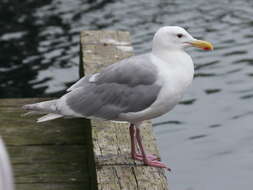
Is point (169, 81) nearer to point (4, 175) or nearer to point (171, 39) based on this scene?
point (171, 39)

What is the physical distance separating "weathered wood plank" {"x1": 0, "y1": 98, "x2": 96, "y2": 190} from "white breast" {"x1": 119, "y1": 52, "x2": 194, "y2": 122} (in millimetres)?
500

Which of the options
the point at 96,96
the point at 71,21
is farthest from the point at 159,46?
the point at 71,21

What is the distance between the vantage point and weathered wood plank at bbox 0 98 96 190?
3921mm

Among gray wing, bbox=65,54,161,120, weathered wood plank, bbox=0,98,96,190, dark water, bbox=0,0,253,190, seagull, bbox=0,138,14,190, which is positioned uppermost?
seagull, bbox=0,138,14,190

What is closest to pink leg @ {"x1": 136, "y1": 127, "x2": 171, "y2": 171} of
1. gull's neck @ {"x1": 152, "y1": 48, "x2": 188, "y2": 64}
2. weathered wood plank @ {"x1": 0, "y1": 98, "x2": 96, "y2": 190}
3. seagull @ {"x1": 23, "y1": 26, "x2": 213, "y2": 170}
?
seagull @ {"x1": 23, "y1": 26, "x2": 213, "y2": 170}

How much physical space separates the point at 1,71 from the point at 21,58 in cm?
42

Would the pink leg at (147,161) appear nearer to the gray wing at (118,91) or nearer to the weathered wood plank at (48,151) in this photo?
the gray wing at (118,91)

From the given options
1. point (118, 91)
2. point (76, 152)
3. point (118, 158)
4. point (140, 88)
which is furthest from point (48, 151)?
point (140, 88)

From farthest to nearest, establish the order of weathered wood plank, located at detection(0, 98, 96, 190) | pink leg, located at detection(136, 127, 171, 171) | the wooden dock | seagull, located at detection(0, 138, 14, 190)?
weathered wood plank, located at detection(0, 98, 96, 190) → pink leg, located at detection(136, 127, 171, 171) → the wooden dock → seagull, located at detection(0, 138, 14, 190)

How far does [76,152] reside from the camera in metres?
4.30

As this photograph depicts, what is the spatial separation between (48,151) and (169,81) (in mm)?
1173

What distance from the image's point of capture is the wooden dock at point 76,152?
138 inches

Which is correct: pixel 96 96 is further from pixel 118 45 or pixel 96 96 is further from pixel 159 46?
pixel 118 45

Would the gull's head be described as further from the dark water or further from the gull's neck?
the dark water
